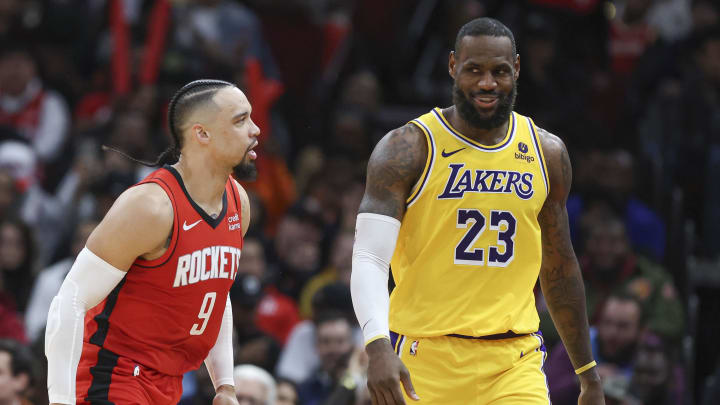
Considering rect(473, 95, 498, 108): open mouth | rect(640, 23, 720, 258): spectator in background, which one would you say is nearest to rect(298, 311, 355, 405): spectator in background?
rect(640, 23, 720, 258): spectator in background

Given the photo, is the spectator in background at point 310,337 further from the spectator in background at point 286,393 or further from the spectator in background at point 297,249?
the spectator in background at point 297,249

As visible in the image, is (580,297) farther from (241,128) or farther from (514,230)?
(241,128)

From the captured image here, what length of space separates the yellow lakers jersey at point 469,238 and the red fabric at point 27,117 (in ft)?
23.3

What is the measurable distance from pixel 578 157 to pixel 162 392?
21.6 feet

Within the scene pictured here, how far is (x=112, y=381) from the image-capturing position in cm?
480

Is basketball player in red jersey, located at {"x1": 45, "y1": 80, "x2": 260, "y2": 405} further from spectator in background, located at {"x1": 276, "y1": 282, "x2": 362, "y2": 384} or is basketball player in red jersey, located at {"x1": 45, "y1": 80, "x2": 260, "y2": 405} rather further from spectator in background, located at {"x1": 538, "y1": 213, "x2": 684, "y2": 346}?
spectator in background, located at {"x1": 538, "y1": 213, "x2": 684, "y2": 346}

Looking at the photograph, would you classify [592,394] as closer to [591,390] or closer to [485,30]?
[591,390]

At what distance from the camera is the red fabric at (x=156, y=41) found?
11445 millimetres

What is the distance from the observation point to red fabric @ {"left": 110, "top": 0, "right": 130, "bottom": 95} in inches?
455

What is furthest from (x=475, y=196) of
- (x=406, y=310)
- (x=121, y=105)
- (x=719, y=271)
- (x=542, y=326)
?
(x=121, y=105)

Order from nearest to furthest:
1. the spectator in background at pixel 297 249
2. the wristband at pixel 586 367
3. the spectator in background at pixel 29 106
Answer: the wristband at pixel 586 367 → the spectator in background at pixel 297 249 → the spectator in background at pixel 29 106

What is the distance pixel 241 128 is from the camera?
514 cm

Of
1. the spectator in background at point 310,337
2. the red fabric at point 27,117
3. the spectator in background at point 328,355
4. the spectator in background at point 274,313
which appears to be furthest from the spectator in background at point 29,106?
the spectator in background at point 328,355

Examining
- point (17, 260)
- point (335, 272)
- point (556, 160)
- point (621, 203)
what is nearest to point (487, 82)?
point (556, 160)
